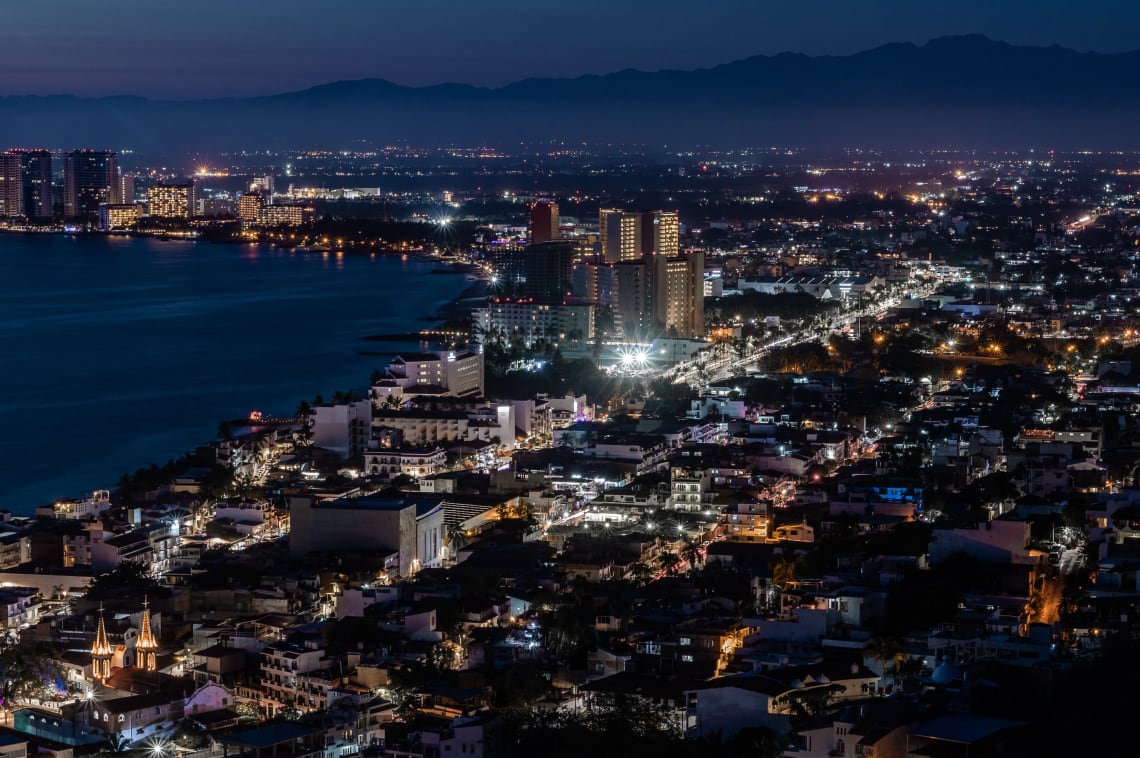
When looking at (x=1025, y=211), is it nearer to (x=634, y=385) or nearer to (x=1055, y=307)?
(x=1055, y=307)

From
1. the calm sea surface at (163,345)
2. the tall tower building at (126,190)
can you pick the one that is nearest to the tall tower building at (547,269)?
the calm sea surface at (163,345)

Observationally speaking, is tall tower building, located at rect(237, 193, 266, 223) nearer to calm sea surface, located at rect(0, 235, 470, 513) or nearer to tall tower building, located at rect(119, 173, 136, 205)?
tall tower building, located at rect(119, 173, 136, 205)

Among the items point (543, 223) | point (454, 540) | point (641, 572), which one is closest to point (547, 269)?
point (543, 223)

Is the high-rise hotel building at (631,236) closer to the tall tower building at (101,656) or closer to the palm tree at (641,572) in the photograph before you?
the palm tree at (641,572)

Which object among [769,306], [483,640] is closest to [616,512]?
[483,640]

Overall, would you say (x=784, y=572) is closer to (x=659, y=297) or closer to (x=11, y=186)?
(x=659, y=297)

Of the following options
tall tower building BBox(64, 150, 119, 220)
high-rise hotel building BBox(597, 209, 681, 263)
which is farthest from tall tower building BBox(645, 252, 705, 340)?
tall tower building BBox(64, 150, 119, 220)
